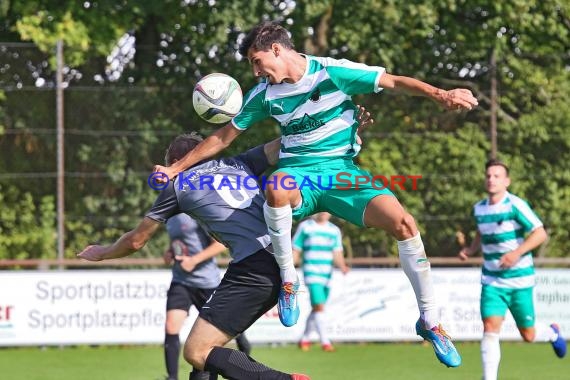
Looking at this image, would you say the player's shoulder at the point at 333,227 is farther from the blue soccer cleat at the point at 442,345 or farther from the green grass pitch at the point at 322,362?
the blue soccer cleat at the point at 442,345

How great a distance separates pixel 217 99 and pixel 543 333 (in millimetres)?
4726

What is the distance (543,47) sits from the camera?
62.3 feet

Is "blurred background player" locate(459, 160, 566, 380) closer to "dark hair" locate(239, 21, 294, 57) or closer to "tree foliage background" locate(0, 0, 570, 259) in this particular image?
"dark hair" locate(239, 21, 294, 57)

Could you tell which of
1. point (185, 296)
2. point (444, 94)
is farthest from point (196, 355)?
point (185, 296)

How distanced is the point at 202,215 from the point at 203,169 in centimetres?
31

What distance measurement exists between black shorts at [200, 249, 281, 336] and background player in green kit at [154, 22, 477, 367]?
0.16 m

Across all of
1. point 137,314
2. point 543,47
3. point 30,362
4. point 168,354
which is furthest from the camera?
point 543,47

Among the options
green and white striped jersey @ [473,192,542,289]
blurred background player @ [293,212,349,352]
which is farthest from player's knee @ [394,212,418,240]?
blurred background player @ [293,212,349,352]

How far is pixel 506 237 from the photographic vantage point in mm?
10164

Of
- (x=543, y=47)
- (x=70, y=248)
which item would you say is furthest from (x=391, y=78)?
(x=543, y=47)

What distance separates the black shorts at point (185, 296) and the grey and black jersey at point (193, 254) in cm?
4

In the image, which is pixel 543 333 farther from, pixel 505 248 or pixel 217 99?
pixel 217 99

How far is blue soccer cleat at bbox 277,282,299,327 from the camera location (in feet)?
23.1

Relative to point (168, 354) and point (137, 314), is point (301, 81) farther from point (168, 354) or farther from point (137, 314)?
point (137, 314)
